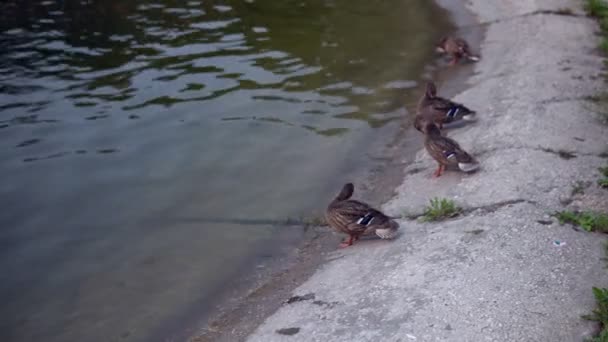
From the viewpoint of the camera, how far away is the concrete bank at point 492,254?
545cm

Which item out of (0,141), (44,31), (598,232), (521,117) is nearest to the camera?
(598,232)

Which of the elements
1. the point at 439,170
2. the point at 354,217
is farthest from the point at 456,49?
the point at 354,217

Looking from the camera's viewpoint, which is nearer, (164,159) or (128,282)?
(128,282)

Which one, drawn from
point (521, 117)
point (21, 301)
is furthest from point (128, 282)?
point (521, 117)

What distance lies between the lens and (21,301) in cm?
706

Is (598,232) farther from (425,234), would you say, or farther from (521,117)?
(521,117)

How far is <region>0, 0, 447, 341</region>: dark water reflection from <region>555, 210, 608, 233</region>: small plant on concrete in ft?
9.29

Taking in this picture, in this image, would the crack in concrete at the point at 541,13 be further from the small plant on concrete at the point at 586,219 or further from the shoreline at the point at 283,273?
the small plant on concrete at the point at 586,219

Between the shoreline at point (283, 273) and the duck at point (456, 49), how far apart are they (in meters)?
3.22

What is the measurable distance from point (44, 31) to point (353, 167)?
8387 millimetres

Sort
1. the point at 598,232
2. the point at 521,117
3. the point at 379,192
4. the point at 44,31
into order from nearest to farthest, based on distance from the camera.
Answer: the point at 598,232
the point at 379,192
the point at 521,117
the point at 44,31

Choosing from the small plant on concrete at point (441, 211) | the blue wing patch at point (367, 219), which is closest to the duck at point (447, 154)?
the small plant on concrete at point (441, 211)

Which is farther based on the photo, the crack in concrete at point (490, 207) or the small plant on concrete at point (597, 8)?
the small plant on concrete at point (597, 8)

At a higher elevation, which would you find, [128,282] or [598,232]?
[598,232]
